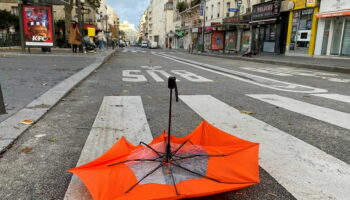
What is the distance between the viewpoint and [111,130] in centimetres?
349

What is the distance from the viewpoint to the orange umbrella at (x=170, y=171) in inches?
65.5

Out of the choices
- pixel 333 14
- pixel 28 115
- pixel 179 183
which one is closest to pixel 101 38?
pixel 333 14

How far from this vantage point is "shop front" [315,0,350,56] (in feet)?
62.0

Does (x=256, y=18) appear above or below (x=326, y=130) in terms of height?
above

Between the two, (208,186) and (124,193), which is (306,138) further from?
(124,193)

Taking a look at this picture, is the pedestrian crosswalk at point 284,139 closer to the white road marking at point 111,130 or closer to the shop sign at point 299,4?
the white road marking at point 111,130

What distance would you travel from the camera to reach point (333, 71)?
42.6 ft

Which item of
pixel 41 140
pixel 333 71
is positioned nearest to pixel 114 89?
pixel 41 140

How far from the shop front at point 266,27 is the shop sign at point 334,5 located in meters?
5.36

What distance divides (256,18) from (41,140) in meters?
28.6

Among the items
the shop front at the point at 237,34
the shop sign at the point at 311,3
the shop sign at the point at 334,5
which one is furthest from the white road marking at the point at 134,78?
the shop front at the point at 237,34

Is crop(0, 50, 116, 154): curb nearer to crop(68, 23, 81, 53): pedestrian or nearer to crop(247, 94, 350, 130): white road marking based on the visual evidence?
crop(247, 94, 350, 130): white road marking

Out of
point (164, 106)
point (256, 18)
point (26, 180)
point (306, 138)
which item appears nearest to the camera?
point (26, 180)

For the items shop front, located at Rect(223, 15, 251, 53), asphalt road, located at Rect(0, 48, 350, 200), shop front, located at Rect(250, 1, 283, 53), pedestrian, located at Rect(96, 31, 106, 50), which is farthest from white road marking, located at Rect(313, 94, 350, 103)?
pedestrian, located at Rect(96, 31, 106, 50)
